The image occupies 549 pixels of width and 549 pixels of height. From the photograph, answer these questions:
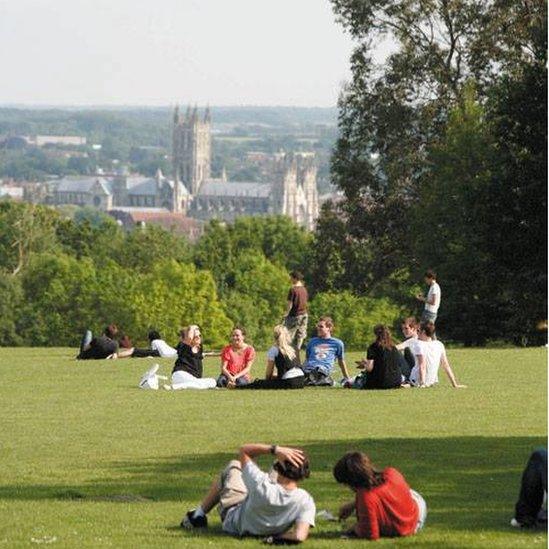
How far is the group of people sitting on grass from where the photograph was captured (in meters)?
28.9

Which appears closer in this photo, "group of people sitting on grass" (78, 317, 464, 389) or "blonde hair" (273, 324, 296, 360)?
"group of people sitting on grass" (78, 317, 464, 389)

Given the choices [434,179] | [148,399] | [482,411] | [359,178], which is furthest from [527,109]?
[359,178]

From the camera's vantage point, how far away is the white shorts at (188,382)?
98.4 feet

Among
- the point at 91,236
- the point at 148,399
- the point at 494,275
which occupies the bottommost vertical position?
the point at 91,236

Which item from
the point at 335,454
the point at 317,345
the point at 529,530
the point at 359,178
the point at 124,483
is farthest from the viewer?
the point at 359,178

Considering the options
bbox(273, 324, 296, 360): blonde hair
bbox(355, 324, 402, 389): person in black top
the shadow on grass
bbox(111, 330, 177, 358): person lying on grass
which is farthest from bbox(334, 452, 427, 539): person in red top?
bbox(111, 330, 177, 358): person lying on grass

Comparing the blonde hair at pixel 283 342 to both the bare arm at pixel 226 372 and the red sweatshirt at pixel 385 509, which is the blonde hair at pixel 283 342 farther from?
the red sweatshirt at pixel 385 509

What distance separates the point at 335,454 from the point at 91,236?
135233 millimetres

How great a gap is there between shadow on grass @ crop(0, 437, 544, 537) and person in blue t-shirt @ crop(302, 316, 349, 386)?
8.39 metres

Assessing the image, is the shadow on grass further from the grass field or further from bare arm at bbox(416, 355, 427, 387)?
bare arm at bbox(416, 355, 427, 387)

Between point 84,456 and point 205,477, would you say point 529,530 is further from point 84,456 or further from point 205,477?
point 84,456

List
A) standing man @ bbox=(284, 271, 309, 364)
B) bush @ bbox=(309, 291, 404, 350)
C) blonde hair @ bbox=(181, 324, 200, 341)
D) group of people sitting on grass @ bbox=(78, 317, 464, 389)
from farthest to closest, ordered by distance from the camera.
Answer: bush @ bbox=(309, 291, 404, 350)
standing man @ bbox=(284, 271, 309, 364)
blonde hair @ bbox=(181, 324, 200, 341)
group of people sitting on grass @ bbox=(78, 317, 464, 389)

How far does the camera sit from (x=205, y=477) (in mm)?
18516

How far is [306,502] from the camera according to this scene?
575 inches
